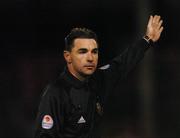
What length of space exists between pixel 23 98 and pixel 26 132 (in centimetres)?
107

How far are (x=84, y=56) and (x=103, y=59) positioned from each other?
716 centimetres

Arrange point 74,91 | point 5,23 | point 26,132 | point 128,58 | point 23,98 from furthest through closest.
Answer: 1. point 5,23
2. point 23,98
3. point 26,132
4. point 128,58
5. point 74,91

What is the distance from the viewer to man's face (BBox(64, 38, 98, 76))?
21.3 ft

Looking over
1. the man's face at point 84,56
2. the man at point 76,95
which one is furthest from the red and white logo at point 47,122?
the man's face at point 84,56

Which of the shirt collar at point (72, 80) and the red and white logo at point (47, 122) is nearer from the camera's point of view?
the red and white logo at point (47, 122)

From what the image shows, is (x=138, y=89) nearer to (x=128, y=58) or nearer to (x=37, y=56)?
(x=37, y=56)

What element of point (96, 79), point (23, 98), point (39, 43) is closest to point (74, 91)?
point (96, 79)

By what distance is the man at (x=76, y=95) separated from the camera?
21.2 ft

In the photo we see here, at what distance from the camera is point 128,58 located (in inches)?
284

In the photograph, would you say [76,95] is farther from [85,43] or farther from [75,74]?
[85,43]

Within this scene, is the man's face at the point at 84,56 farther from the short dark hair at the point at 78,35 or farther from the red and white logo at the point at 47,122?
the red and white logo at the point at 47,122

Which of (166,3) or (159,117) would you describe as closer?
(159,117)

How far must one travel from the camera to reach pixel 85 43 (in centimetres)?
656

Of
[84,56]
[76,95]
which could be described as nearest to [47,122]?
[76,95]
